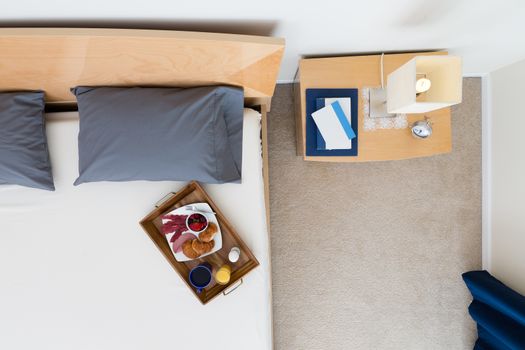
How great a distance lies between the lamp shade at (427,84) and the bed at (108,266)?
0.48 meters

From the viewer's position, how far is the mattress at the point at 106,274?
A: 1441 millimetres

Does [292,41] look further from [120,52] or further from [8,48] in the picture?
[8,48]

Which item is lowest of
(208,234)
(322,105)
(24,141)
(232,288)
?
(232,288)

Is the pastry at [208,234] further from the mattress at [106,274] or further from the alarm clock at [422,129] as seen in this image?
the alarm clock at [422,129]

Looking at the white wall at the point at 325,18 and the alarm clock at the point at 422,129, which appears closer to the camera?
the white wall at the point at 325,18

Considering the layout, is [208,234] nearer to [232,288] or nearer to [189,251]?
[189,251]

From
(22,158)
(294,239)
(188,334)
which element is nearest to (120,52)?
(22,158)

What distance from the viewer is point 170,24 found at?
1265 mm

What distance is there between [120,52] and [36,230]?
825mm

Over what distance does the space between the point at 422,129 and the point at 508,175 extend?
80cm

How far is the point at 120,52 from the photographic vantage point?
1231mm

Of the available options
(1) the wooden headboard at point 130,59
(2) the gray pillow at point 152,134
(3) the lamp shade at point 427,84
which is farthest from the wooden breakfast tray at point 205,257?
(3) the lamp shade at point 427,84

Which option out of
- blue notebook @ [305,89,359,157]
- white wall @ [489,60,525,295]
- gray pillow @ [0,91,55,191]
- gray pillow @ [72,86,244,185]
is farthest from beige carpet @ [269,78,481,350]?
gray pillow @ [0,91,55,191]

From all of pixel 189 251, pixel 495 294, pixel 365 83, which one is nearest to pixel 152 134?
pixel 189 251
